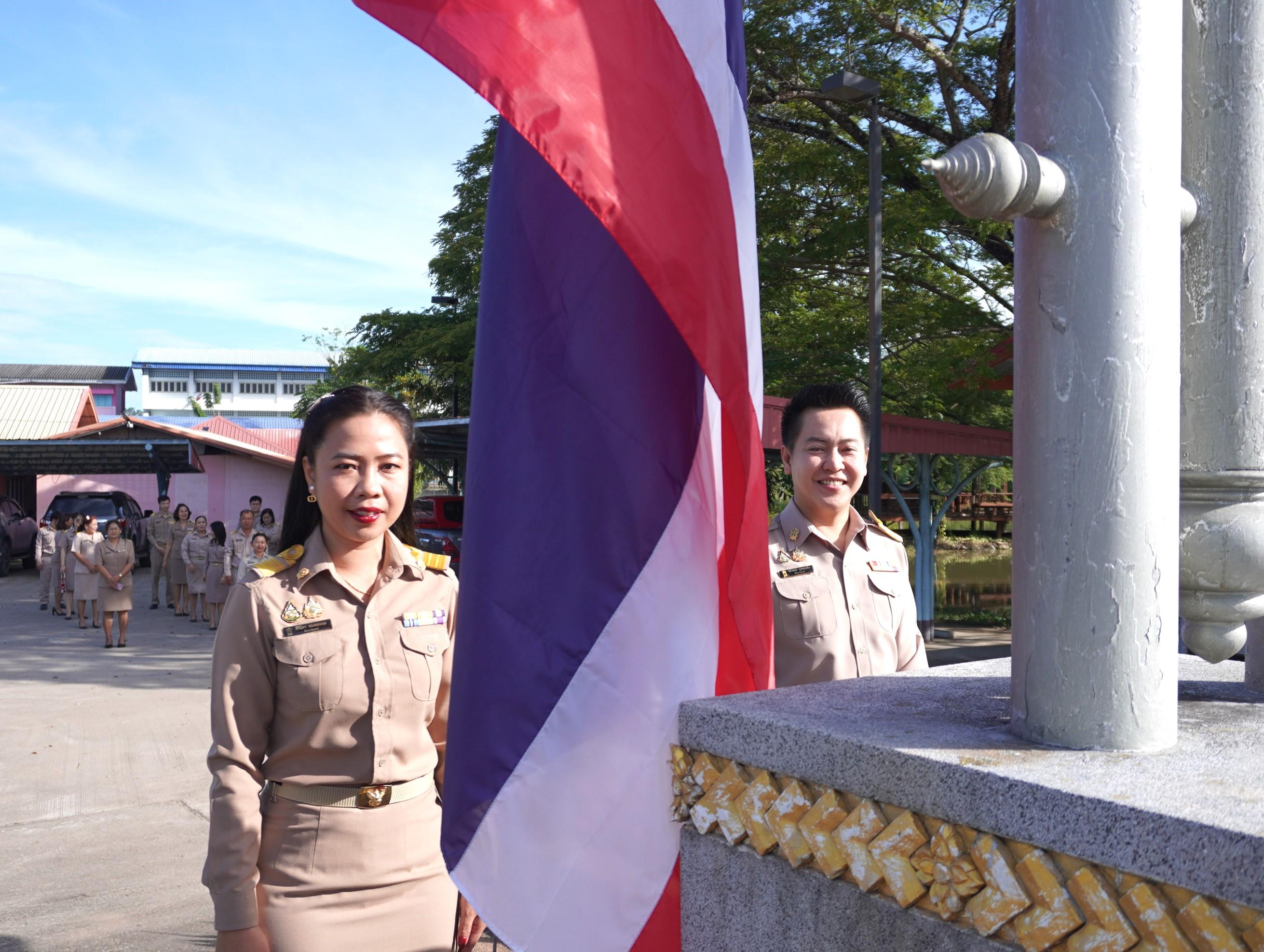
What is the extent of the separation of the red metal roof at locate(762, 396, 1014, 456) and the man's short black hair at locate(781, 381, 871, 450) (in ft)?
30.0

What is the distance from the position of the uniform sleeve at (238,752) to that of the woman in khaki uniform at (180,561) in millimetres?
15000

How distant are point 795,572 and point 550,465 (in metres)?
1.60

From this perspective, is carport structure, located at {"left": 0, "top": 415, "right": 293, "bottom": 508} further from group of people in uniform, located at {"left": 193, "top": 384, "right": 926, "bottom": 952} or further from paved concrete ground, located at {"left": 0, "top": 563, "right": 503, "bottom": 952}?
group of people in uniform, located at {"left": 193, "top": 384, "right": 926, "bottom": 952}

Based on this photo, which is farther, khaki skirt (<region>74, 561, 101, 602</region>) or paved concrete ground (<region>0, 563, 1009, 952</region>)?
khaki skirt (<region>74, 561, 101, 602</region>)

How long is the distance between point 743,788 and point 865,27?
13007 millimetres

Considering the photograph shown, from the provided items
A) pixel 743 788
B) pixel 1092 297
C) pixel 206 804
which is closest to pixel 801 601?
pixel 743 788

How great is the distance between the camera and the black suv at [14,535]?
24719 millimetres

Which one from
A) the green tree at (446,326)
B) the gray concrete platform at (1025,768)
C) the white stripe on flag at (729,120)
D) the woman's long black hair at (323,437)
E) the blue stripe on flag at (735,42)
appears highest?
the green tree at (446,326)

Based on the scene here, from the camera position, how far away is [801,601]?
11.1 feet

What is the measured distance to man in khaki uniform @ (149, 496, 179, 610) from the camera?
714 inches

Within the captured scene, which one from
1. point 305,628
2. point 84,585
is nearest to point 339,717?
point 305,628

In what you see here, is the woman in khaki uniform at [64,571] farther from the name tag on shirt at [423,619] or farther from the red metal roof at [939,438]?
the name tag on shirt at [423,619]

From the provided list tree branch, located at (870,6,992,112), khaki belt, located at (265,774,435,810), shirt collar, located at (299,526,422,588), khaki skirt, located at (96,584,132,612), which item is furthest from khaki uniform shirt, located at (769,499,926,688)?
khaki skirt, located at (96,584,132,612)

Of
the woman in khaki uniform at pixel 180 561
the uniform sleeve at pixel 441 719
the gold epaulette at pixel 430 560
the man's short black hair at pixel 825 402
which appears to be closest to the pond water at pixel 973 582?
the woman in khaki uniform at pixel 180 561
